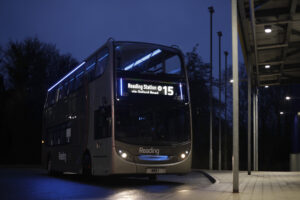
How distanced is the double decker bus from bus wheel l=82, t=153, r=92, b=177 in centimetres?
4

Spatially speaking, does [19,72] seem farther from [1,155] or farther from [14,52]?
[1,155]

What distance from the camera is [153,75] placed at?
16594mm

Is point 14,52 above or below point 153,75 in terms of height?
above

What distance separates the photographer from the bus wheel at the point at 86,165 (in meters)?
18.1

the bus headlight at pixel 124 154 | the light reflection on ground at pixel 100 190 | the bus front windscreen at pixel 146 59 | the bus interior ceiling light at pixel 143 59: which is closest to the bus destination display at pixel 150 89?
the bus front windscreen at pixel 146 59

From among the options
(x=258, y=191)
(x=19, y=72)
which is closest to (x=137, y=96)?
(x=258, y=191)

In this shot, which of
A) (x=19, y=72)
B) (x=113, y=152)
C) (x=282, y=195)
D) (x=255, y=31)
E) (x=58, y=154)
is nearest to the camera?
(x=282, y=195)

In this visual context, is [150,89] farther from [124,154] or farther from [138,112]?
[124,154]

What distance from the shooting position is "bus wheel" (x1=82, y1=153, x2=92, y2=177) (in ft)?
59.4

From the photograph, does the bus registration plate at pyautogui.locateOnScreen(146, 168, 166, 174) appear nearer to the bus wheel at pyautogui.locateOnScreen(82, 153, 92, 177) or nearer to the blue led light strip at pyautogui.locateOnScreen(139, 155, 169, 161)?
the blue led light strip at pyautogui.locateOnScreen(139, 155, 169, 161)

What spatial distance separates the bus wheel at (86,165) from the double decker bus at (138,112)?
35 millimetres

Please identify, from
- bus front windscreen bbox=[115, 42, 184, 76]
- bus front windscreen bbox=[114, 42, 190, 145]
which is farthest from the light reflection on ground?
bus front windscreen bbox=[115, 42, 184, 76]

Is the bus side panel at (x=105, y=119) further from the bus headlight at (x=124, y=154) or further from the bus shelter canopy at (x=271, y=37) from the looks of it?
the bus shelter canopy at (x=271, y=37)

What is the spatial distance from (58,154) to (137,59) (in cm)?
818
